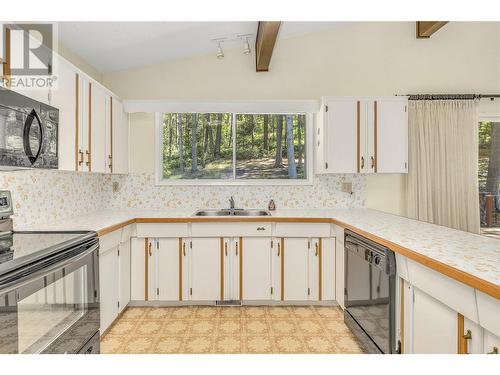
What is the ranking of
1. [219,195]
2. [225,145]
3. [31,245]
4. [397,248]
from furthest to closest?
[225,145] < [219,195] < [397,248] < [31,245]

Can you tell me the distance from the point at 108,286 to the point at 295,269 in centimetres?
163

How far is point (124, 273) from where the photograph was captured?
2.89 m

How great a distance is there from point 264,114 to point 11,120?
8.73ft

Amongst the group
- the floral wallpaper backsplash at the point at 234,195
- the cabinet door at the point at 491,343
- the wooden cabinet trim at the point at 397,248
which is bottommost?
the cabinet door at the point at 491,343

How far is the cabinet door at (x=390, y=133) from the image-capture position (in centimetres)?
333

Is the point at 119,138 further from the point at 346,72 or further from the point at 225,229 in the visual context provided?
the point at 346,72

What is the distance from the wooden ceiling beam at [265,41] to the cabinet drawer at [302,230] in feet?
5.50

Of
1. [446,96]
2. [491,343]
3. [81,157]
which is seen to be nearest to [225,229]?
[81,157]

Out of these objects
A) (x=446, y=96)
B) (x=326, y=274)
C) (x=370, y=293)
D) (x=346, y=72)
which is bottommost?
(x=326, y=274)

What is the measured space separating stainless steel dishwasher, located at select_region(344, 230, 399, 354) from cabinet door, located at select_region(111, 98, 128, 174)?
2.33 m

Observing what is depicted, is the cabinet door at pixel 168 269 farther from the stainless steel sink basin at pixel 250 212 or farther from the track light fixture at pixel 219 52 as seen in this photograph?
the track light fixture at pixel 219 52

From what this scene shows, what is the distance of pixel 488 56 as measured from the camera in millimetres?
3717

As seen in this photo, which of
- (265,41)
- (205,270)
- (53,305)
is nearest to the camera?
(53,305)

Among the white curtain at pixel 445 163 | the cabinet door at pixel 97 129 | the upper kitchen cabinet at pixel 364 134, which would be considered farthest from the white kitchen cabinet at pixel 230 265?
the white curtain at pixel 445 163
